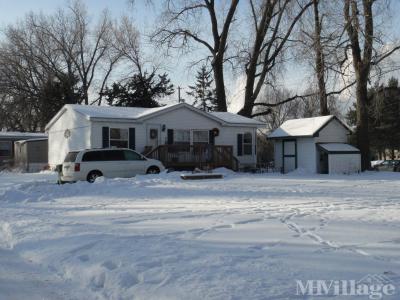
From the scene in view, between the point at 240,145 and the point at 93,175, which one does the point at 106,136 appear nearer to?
the point at 93,175

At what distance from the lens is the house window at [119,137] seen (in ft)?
88.2

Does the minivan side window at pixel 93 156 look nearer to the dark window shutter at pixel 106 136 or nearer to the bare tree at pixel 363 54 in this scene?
the dark window shutter at pixel 106 136

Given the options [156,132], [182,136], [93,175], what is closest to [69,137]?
[156,132]

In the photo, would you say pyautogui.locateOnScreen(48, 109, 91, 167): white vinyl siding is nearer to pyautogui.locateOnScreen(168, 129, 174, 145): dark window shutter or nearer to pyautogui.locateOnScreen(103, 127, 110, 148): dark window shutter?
pyautogui.locateOnScreen(103, 127, 110, 148): dark window shutter

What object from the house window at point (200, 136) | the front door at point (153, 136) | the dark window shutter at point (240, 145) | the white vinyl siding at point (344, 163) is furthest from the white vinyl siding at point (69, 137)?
the white vinyl siding at point (344, 163)

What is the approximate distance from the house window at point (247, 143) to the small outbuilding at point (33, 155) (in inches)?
558

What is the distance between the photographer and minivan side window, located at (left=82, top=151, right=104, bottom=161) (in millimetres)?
21188

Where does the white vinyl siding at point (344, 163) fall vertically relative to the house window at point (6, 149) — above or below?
below

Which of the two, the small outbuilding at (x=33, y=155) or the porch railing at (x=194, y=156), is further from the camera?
the small outbuilding at (x=33, y=155)

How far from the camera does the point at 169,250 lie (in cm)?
710

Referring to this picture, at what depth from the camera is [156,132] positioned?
91.8 feet

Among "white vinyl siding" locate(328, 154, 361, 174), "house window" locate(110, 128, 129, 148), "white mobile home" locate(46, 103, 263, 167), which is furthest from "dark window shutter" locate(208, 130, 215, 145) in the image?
"white vinyl siding" locate(328, 154, 361, 174)

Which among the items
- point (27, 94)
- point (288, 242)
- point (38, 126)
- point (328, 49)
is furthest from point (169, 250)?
point (38, 126)

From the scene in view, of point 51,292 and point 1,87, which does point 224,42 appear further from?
point 51,292
